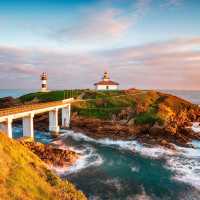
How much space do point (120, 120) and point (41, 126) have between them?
18189mm

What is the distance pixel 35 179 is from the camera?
55.1 ft

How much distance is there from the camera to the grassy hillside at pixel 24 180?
46.6 ft

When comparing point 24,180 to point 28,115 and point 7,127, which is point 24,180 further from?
point 28,115

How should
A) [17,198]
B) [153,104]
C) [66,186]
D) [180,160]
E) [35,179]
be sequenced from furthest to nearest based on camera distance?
[153,104] → [180,160] → [66,186] → [35,179] → [17,198]

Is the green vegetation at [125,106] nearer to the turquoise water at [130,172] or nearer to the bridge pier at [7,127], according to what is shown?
the turquoise water at [130,172]

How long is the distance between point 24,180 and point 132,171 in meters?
16.8

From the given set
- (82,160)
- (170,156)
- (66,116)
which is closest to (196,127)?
(170,156)

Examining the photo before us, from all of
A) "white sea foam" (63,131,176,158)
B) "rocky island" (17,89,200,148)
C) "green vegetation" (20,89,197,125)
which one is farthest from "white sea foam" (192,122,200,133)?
"white sea foam" (63,131,176,158)

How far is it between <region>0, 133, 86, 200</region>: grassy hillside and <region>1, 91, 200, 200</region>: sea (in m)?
5.79

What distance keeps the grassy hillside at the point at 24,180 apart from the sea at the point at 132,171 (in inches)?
228

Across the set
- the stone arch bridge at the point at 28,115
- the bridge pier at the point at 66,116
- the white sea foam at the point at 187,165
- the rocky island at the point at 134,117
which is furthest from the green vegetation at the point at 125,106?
the white sea foam at the point at 187,165

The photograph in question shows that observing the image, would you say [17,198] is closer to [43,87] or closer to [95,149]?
[95,149]

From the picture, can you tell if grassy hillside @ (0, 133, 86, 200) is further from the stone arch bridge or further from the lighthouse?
the lighthouse

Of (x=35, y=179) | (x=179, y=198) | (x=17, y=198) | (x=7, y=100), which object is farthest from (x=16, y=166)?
(x=7, y=100)
